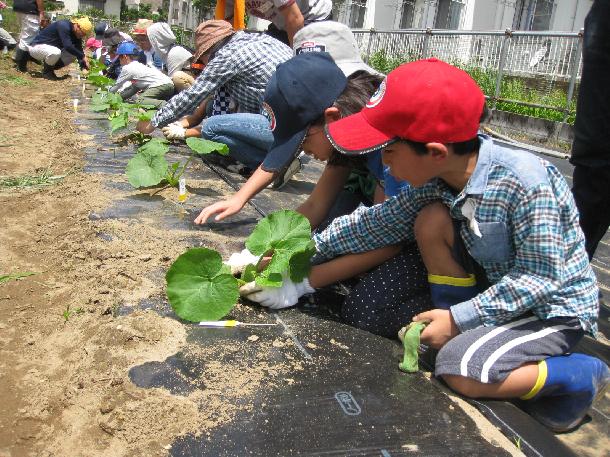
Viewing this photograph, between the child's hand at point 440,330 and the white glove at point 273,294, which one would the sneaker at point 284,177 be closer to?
the white glove at point 273,294

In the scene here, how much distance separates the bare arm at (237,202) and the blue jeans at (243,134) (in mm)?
1004

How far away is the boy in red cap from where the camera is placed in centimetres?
139

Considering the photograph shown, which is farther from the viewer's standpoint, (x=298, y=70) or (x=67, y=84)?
(x=67, y=84)

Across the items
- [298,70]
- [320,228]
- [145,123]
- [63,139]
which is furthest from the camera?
[63,139]

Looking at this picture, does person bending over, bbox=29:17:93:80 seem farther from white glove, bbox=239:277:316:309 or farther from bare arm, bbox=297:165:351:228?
white glove, bbox=239:277:316:309

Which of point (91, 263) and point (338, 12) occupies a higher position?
point (338, 12)

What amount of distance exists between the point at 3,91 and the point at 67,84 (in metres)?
1.30

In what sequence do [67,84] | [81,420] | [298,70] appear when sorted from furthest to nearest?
1. [67,84]
2. [298,70]
3. [81,420]

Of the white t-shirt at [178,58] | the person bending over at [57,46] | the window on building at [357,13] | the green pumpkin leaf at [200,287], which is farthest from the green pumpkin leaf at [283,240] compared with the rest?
the window on building at [357,13]

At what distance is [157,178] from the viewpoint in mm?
2748

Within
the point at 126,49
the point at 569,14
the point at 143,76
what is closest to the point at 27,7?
the point at 126,49

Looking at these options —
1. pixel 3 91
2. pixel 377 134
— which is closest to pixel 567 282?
pixel 377 134

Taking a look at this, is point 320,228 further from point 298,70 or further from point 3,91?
point 3,91

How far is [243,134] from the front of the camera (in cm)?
329
